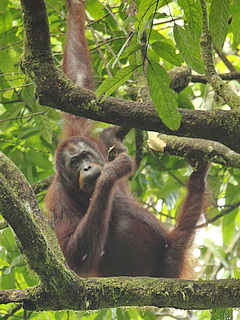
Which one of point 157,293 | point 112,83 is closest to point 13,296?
point 157,293

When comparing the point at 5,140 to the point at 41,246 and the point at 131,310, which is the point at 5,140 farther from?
the point at 41,246

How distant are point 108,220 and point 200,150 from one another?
3.13ft

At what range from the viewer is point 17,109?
16.5ft

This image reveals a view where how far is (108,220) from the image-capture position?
4172mm

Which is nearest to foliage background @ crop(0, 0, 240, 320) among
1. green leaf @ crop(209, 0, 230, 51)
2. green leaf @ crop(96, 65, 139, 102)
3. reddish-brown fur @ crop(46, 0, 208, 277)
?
reddish-brown fur @ crop(46, 0, 208, 277)

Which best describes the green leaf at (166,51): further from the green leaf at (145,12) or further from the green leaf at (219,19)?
the green leaf at (145,12)

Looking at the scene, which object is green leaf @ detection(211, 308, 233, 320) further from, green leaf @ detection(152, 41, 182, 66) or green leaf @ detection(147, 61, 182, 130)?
green leaf @ detection(152, 41, 182, 66)

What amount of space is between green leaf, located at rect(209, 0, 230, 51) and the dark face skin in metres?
2.13

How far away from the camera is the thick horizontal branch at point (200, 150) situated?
370cm

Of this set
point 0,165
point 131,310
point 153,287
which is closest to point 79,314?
point 131,310

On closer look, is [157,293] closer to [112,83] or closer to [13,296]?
[13,296]

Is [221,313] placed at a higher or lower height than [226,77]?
lower

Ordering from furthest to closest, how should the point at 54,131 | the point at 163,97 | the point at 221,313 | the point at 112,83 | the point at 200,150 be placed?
the point at 54,131 → the point at 200,150 → the point at 221,313 → the point at 163,97 → the point at 112,83

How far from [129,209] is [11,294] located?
2120 millimetres
